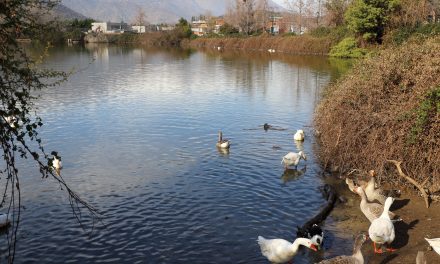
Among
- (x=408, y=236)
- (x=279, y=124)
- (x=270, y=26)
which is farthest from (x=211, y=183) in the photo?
(x=270, y=26)

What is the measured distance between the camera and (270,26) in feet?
512

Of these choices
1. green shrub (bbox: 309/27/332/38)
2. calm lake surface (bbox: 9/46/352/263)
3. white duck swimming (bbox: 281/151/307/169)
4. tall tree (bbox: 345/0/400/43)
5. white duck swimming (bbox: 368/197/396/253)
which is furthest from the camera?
green shrub (bbox: 309/27/332/38)

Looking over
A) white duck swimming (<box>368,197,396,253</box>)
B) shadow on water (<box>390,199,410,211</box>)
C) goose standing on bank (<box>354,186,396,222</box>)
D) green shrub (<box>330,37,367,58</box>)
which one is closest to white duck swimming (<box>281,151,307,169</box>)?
shadow on water (<box>390,199,410,211</box>)

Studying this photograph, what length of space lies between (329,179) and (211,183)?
5.23m

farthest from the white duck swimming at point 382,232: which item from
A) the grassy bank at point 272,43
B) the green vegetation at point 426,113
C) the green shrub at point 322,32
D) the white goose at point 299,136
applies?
the green shrub at point 322,32

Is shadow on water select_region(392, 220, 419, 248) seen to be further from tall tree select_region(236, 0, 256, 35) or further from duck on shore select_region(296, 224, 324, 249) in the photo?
tall tree select_region(236, 0, 256, 35)

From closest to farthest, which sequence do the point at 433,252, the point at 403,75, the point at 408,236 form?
1. the point at 433,252
2. the point at 408,236
3. the point at 403,75

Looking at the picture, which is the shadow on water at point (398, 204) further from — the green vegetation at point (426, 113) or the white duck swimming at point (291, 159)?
the white duck swimming at point (291, 159)

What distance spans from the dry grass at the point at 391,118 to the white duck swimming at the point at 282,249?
21.2 feet

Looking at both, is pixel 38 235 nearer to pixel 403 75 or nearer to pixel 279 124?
pixel 403 75

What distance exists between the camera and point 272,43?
333 feet

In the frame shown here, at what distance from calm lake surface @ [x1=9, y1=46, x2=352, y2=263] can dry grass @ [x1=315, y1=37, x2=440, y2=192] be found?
2.08 metres

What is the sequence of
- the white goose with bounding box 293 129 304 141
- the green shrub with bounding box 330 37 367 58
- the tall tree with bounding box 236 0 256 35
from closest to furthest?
the white goose with bounding box 293 129 304 141, the green shrub with bounding box 330 37 367 58, the tall tree with bounding box 236 0 256 35

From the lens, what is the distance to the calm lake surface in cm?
1374
